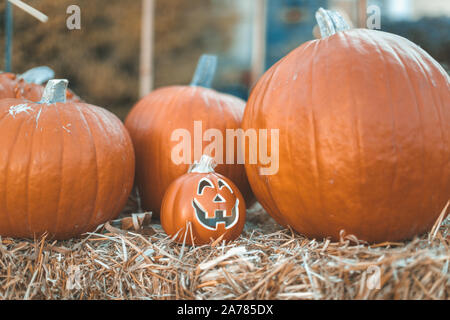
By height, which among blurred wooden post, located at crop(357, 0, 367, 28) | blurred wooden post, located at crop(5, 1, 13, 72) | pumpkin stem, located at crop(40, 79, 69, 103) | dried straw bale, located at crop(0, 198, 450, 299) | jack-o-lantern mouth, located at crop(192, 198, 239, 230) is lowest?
dried straw bale, located at crop(0, 198, 450, 299)

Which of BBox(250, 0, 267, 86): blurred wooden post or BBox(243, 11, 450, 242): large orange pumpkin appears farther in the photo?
BBox(250, 0, 267, 86): blurred wooden post

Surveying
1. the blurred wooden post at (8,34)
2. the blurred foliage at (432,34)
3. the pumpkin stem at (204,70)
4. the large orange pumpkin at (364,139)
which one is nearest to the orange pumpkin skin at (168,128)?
the pumpkin stem at (204,70)

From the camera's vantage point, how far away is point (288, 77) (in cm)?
159

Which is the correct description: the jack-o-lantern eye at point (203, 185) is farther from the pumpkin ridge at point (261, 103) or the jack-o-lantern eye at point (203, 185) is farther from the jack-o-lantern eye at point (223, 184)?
the pumpkin ridge at point (261, 103)

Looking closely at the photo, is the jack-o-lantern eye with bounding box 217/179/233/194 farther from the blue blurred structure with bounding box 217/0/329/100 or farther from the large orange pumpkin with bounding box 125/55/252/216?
the blue blurred structure with bounding box 217/0/329/100

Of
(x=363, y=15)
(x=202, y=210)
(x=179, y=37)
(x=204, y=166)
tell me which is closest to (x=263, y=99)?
(x=204, y=166)

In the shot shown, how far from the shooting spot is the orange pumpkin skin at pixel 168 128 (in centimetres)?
204

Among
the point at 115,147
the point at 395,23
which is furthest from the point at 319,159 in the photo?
the point at 395,23

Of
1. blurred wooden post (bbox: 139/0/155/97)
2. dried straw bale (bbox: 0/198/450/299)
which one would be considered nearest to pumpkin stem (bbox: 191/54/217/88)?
dried straw bale (bbox: 0/198/450/299)

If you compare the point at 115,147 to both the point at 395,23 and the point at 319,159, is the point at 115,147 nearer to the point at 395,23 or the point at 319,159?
the point at 319,159

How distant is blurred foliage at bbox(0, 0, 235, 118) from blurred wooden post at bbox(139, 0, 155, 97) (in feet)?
0.27

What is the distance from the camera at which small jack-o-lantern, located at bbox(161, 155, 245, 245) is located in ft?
5.22

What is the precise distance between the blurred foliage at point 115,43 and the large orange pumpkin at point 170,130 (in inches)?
39.2
